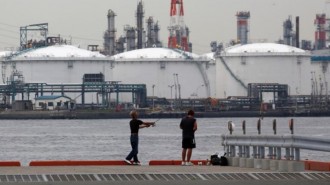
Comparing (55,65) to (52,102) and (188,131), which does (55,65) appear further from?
(188,131)

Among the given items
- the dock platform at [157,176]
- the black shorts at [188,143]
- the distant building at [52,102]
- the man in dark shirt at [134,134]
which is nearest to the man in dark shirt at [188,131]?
the black shorts at [188,143]

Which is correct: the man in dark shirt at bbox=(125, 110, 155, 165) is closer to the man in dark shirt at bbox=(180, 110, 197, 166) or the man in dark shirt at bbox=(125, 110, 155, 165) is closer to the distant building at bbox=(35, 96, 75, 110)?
the man in dark shirt at bbox=(180, 110, 197, 166)

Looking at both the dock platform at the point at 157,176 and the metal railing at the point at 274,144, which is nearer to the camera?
the dock platform at the point at 157,176

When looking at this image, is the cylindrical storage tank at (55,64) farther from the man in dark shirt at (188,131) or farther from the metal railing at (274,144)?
the metal railing at (274,144)

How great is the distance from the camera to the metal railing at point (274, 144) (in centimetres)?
2864

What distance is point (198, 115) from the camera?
618 ft

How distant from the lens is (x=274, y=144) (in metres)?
30.7

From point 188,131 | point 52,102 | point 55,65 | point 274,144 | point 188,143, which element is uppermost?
point 55,65

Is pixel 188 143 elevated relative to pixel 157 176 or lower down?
elevated

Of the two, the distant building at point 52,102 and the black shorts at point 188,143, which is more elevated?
the black shorts at point 188,143

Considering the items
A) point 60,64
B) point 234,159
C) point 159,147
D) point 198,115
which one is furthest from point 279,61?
point 234,159

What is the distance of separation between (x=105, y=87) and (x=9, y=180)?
168 m

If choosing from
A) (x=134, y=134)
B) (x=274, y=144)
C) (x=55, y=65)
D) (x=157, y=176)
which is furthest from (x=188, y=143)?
(x=55, y=65)

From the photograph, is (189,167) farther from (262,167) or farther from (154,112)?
(154,112)
